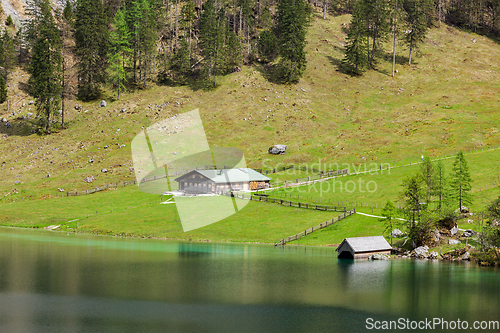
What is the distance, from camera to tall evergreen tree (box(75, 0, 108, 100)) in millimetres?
130875

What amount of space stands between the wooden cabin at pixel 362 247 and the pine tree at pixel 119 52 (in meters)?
100

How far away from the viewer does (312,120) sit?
124m

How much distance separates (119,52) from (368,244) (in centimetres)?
10848

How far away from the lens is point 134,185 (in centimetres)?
9506

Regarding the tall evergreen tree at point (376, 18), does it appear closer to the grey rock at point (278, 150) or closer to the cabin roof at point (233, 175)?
the grey rock at point (278, 150)

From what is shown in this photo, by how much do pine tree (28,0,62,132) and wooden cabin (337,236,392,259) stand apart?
312 ft

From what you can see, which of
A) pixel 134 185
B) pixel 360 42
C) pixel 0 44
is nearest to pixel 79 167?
pixel 134 185

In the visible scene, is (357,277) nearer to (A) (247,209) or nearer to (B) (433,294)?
(B) (433,294)

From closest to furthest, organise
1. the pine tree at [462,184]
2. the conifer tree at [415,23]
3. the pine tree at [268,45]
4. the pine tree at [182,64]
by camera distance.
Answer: the pine tree at [462,184]
the pine tree at [182,64]
the pine tree at [268,45]
the conifer tree at [415,23]

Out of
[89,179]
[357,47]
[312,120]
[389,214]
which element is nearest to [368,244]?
[389,214]

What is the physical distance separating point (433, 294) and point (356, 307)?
8319 millimetres

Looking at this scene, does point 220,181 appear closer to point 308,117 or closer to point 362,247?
point 308,117

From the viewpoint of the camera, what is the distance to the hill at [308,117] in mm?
101250

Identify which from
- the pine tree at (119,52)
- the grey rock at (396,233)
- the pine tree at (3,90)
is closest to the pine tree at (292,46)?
the pine tree at (119,52)
